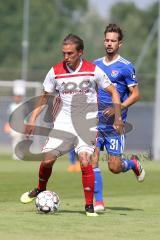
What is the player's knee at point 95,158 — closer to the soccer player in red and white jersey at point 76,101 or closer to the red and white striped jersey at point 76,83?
the soccer player in red and white jersey at point 76,101

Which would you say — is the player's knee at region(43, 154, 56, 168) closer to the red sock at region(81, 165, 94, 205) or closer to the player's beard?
the red sock at region(81, 165, 94, 205)

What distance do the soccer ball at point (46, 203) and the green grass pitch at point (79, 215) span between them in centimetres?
12

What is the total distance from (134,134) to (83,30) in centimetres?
2917

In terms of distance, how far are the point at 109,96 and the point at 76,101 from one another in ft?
4.86

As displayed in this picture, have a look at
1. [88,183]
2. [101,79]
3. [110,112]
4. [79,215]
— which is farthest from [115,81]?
[79,215]

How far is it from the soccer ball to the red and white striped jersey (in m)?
1.16

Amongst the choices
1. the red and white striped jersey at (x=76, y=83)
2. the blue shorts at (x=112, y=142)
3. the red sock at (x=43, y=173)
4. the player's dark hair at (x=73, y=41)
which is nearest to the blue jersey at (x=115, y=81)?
the blue shorts at (x=112, y=142)

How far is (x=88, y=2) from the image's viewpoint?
9038 centimetres

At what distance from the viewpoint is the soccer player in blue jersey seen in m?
13.8

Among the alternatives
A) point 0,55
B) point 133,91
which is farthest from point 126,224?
point 0,55

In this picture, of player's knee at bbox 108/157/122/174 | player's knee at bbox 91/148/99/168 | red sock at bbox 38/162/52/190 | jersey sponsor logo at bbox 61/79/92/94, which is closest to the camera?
jersey sponsor logo at bbox 61/79/92/94

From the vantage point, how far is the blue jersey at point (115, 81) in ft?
45.8

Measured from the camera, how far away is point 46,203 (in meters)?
12.4

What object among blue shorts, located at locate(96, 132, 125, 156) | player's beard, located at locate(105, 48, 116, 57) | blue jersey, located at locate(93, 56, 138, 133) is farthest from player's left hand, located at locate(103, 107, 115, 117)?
player's beard, located at locate(105, 48, 116, 57)
